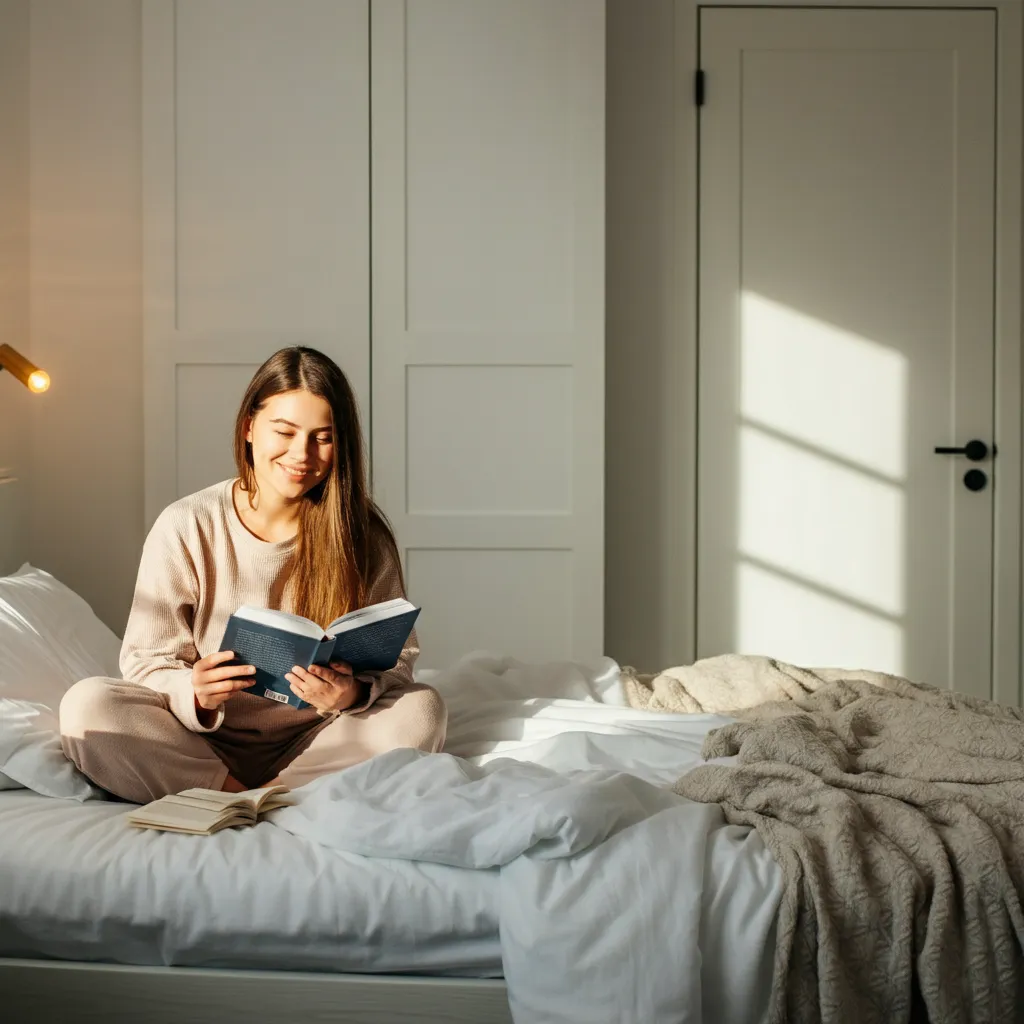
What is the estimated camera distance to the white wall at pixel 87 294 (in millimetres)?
3359

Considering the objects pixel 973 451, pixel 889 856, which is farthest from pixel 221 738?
pixel 973 451

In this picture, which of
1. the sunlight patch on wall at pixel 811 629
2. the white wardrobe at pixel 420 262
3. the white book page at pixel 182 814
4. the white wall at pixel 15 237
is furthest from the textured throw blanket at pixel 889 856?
the white wall at pixel 15 237

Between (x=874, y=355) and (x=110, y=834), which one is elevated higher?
(x=874, y=355)

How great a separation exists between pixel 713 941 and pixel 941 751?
0.58 m

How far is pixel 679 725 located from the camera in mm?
2113

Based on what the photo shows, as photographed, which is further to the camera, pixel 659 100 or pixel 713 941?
pixel 659 100

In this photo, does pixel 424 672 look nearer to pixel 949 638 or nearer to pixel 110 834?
pixel 110 834

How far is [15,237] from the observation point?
3.25m

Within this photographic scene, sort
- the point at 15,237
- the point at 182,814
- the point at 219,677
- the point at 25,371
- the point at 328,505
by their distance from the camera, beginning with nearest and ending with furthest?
1. the point at 182,814
2. the point at 219,677
3. the point at 328,505
4. the point at 25,371
5. the point at 15,237

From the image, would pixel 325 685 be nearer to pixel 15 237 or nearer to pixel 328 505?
pixel 328 505

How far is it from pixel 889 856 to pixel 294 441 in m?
1.11

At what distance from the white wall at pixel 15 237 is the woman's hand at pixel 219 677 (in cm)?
153

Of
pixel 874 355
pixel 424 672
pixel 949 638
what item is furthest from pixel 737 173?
pixel 424 672

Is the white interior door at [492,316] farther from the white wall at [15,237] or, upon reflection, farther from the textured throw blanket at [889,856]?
the textured throw blanket at [889,856]
